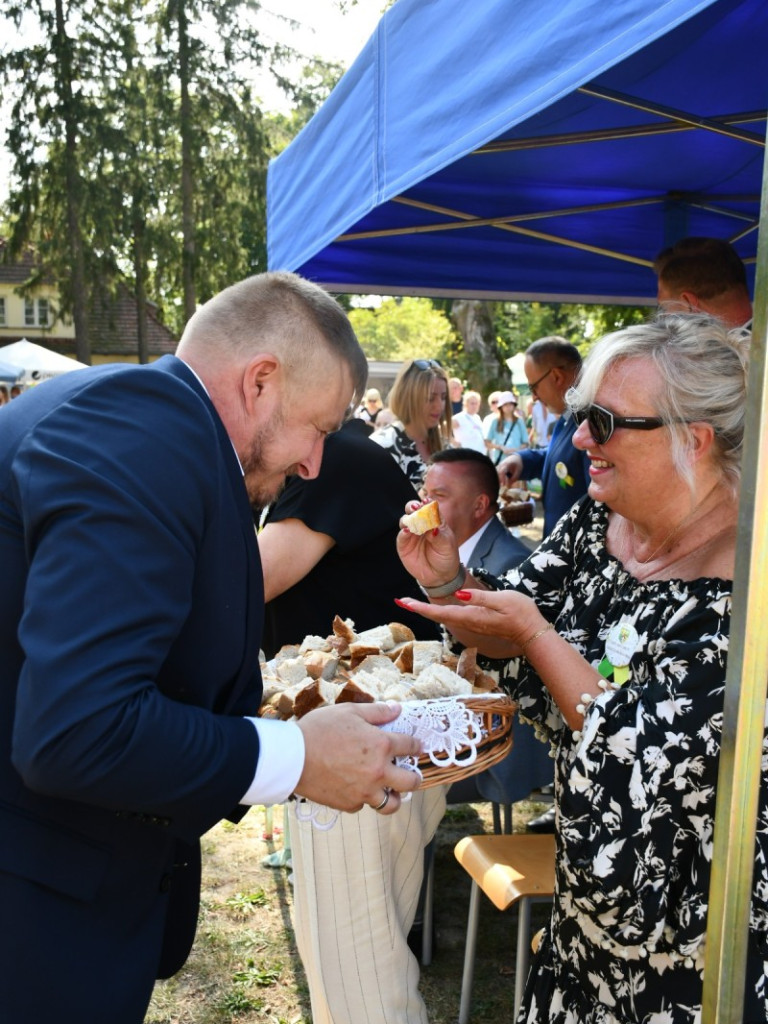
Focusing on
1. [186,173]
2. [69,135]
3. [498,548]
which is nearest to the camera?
[498,548]

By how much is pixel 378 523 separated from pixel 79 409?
1.80 metres

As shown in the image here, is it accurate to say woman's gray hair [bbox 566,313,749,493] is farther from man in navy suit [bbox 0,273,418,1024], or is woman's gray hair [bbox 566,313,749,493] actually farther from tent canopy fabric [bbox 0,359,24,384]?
tent canopy fabric [bbox 0,359,24,384]

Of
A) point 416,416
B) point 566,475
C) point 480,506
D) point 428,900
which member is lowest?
point 428,900

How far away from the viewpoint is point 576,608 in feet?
7.17

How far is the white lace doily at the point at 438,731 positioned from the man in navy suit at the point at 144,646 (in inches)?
7.6

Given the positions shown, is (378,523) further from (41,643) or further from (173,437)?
(41,643)

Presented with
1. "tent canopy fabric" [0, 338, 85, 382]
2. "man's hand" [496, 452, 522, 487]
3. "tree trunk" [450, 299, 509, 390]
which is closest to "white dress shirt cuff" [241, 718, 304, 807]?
"man's hand" [496, 452, 522, 487]

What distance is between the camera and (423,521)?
7.89ft

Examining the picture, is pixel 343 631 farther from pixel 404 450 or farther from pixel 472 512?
pixel 404 450

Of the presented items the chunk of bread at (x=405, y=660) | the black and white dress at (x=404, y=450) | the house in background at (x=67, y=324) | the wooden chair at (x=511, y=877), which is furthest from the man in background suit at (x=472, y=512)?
the house in background at (x=67, y=324)

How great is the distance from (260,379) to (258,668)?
477 mm

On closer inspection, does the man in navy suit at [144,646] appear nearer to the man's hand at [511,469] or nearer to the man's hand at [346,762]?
the man's hand at [346,762]

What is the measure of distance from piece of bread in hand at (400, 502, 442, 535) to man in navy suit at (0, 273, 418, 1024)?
693 millimetres

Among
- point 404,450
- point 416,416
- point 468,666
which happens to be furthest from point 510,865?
point 416,416
